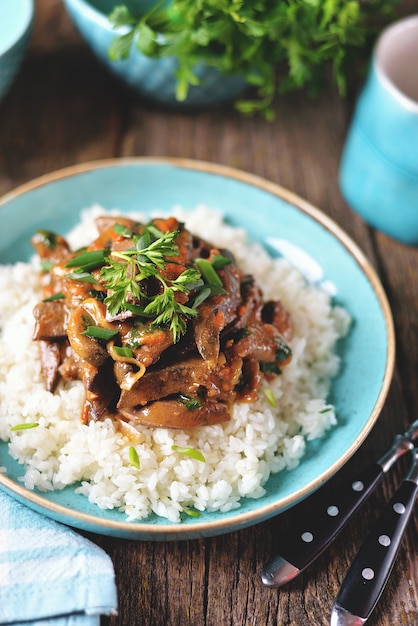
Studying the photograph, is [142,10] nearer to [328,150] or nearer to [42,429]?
[328,150]

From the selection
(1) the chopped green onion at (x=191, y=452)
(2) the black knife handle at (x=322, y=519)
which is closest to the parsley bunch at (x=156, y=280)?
(1) the chopped green onion at (x=191, y=452)

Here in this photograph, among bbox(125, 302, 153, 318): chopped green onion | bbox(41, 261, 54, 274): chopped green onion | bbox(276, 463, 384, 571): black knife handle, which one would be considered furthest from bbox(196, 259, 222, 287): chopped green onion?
bbox(276, 463, 384, 571): black knife handle

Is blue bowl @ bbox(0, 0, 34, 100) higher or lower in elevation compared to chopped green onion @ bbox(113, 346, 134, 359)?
higher

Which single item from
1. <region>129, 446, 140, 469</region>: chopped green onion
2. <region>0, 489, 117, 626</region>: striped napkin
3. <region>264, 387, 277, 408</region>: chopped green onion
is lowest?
<region>264, 387, 277, 408</region>: chopped green onion

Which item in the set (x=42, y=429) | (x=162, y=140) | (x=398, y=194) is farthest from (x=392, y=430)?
(x=162, y=140)

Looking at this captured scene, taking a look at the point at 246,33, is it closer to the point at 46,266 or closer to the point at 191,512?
the point at 46,266

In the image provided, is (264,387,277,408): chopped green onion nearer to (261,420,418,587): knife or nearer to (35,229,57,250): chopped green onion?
(261,420,418,587): knife
